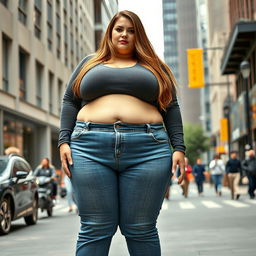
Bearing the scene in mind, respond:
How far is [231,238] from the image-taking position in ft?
27.7

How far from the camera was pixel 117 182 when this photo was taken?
346 cm

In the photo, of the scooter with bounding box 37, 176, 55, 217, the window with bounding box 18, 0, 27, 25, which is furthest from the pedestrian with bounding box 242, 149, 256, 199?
the window with bounding box 18, 0, 27, 25

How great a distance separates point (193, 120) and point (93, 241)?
15042cm

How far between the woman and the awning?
29093 millimetres

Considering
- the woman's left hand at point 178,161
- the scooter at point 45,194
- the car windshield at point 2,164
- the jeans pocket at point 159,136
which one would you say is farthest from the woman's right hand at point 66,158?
the scooter at point 45,194

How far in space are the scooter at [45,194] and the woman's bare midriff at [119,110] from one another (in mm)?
11527

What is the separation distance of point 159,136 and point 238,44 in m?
33.1

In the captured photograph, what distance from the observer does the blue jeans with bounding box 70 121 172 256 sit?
341 cm

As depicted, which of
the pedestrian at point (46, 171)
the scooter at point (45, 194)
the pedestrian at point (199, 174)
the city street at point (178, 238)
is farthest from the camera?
the pedestrian at point (199, 174)

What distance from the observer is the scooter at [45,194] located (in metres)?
15.1

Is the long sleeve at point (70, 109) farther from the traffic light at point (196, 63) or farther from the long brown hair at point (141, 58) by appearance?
the traffic light at point (196, 63)

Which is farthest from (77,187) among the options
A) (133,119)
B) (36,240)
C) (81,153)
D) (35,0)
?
(36,240)

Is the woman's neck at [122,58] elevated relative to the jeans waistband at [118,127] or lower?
elevated

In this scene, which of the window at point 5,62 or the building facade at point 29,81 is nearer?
the building facade at point 29,81
